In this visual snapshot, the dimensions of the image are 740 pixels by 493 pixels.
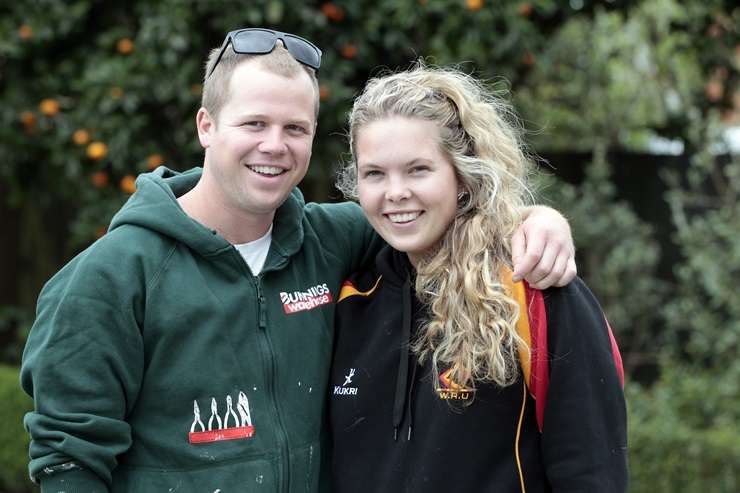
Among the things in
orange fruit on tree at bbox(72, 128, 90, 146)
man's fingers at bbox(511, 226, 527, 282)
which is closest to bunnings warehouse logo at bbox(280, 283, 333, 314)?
man's fingers at bbox(511, 226, 527, 282)

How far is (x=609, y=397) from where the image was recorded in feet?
8.21

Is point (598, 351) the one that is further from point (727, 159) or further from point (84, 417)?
point (727, 159)

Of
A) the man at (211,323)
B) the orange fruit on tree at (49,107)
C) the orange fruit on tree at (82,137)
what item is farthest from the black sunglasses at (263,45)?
the orange fruit on tree at (49,107)

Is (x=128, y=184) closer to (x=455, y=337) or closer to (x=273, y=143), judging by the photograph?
(x=273, y=143)

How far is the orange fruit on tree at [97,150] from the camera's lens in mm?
5445

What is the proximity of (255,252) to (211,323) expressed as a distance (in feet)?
1.04

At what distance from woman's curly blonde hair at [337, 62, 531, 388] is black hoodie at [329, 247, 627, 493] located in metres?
0.06

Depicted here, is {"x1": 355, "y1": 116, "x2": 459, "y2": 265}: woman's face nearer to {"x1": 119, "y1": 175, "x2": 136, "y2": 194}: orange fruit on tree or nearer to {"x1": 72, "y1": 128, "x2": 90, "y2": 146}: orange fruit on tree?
{"x1": 119, "y1": 175, "x2": 136, "y2": 194}: orange fruit on tree

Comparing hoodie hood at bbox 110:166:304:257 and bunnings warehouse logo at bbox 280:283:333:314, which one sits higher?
hoodie hood at bbox 110:166:304:257

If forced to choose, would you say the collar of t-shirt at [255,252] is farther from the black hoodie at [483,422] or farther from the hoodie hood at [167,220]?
the black hoodie at [483,422]

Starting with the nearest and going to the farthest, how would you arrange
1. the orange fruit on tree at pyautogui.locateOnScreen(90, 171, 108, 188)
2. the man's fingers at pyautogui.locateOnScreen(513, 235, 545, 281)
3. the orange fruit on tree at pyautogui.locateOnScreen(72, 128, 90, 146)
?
the man's fingers at pyautogui.locateOnScreen(513, 235, 545, 281) → the orange fruit on tree at pyautogui.locateOnScreen(72, 128, 90, 146) → the orange fruit on tree at pyautogui.locateOnScreen(90, 171, 108, 188)

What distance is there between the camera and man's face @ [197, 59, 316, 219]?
2.74 m

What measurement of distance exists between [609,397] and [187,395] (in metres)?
1.06

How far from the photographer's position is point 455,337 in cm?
261
